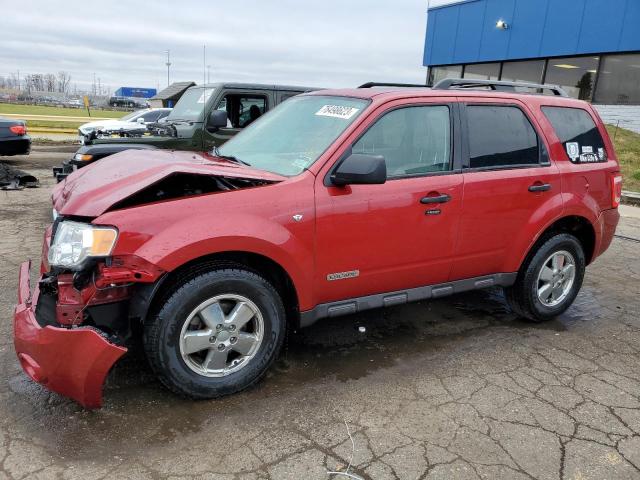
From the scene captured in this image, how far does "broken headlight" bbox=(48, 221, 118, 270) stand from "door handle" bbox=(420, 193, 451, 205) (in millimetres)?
1935

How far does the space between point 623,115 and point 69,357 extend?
17.0m

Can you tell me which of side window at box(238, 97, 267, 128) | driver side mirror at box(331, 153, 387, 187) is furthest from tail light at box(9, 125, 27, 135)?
driver side mirror at box(331, 153, 387, 187)

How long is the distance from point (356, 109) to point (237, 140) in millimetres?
1095

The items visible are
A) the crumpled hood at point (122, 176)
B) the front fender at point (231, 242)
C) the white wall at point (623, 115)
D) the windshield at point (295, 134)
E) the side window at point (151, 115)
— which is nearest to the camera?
the front fender at point (231, 242)

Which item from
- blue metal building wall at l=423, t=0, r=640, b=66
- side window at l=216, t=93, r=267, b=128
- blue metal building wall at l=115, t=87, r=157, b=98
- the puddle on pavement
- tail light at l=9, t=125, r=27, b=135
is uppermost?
blue metal building wall at l=423, t=0, r=640, b=66

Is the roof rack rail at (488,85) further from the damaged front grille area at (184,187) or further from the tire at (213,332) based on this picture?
the tire at (213,332)

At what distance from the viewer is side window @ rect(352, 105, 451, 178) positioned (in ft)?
11.3

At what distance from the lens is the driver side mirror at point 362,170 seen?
298cm

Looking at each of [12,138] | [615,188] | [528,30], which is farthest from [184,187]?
[528,30]

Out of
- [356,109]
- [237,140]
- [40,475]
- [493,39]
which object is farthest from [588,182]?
[493,39]

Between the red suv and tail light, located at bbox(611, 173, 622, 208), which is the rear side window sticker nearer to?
the red suv

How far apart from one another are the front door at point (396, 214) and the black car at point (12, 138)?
9.98 meters

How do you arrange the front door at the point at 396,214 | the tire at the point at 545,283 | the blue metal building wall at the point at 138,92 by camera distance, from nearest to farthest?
the front door at the point at 396,214 → the tire at the point at 545,283 → the blue metal building wall at the point at 138,92

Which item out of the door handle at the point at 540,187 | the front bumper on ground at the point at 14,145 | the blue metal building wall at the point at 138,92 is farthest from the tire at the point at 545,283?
the blue metal building wall at the point at 138,92
